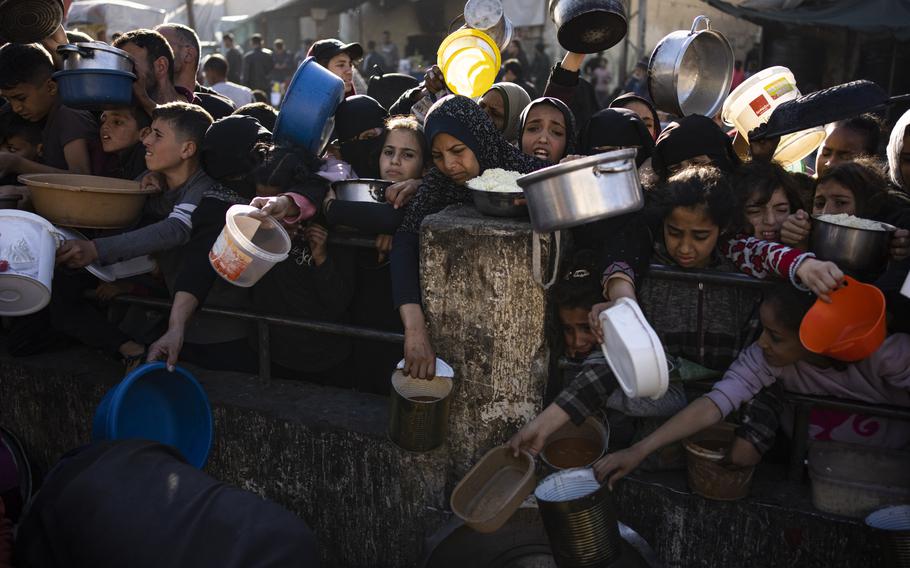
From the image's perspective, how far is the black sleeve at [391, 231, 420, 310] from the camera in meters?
2.77

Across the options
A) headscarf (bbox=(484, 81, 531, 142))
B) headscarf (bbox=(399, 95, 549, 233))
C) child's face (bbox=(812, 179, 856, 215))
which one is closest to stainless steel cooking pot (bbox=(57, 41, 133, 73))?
headscarf (bbox=(399, 95, 549, 233))

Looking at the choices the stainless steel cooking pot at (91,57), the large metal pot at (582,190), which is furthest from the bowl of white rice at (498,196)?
the stainless steel cooking pot at (91,57)

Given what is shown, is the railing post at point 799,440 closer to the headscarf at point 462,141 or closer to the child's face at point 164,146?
the headscarf at point 462,141

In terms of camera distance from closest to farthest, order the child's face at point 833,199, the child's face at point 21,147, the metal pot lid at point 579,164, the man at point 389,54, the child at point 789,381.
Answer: the metal pot lid at point 579,164 < the child at point 789,381 < the child's face at point 833,199 < the child's face at point 21,147 < the man at point 389,54

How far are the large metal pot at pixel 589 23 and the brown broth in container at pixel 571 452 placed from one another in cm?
242

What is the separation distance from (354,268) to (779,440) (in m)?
1.92

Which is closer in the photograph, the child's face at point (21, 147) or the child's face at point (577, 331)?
the child's face at point (577, 331)

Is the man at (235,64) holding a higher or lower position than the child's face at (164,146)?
higher

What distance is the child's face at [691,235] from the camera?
260 cm

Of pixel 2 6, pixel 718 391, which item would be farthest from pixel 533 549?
pixel 2 6

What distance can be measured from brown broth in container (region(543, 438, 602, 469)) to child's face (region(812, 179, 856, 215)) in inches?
56.7

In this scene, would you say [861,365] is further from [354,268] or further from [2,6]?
[2,6]

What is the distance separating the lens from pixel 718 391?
2.47 m

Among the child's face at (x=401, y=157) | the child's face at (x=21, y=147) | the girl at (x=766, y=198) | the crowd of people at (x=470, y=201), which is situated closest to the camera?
the crowd of people at (x=470, y=201)
